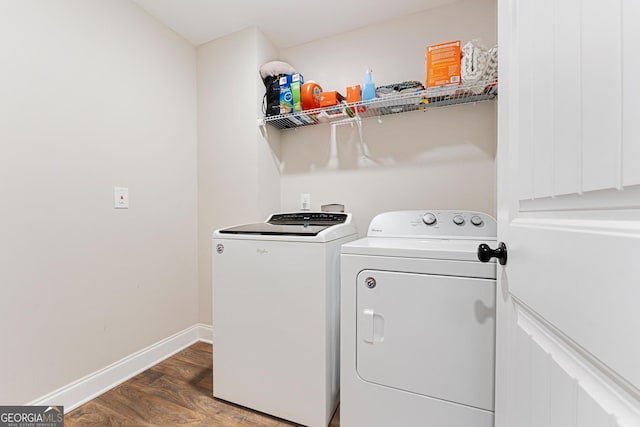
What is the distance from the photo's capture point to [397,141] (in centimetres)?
198

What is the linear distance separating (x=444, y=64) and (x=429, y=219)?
2.88ft

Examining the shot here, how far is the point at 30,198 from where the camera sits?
4.42 feet

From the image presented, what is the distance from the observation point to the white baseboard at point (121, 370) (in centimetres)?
146

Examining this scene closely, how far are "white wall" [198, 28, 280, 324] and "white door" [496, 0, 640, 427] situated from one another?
5.57 ft

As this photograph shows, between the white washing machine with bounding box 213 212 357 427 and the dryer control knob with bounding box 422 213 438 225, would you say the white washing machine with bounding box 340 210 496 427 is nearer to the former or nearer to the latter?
the white washing machine with bounding box 213 212 357 427

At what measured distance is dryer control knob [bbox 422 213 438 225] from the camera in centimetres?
152

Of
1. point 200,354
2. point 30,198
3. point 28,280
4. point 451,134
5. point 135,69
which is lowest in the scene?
point 200,354

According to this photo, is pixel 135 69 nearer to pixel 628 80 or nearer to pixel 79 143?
pixel 79 143

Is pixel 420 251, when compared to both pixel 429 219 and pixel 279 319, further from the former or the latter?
pixel 279 319

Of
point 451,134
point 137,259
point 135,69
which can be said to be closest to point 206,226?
point 137,259

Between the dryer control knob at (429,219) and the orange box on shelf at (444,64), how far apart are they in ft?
2.42

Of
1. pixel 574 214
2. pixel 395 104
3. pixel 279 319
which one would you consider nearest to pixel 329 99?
pixel 395 104

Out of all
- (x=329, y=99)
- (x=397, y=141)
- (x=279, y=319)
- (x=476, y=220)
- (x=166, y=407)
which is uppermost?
(x=329, y=99)

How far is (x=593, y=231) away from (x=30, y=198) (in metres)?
2.02
